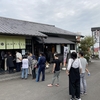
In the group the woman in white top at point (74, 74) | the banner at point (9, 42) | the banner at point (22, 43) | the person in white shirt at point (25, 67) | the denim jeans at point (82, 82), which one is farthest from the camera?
the banner at point (22, 43)

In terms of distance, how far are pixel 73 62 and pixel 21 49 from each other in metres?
7.26

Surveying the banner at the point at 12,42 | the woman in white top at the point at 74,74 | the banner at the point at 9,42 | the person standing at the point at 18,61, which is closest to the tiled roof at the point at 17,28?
the banner at the point at 12,42

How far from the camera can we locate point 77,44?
791 inches

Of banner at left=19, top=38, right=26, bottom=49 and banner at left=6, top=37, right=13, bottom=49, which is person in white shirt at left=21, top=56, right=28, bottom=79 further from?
banner at left=19, top=38, right=26, bottom=49

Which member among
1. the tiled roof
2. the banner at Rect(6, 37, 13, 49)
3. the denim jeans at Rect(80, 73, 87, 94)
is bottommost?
the denim jeans at Rect(80, 73, 87, 94)

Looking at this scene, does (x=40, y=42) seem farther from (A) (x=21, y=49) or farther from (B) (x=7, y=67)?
(B) (x=7, y=67)

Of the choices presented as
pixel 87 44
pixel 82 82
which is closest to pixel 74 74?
pixel 82 82

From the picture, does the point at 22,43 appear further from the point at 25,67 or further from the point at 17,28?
the point at 25,67

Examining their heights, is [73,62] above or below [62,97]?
above

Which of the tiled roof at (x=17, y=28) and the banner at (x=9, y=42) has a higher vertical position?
the tiled roof at (x=17, y=28)

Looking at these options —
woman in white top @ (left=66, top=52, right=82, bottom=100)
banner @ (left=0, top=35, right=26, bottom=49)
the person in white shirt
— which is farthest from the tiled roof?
woman in white top @ (left=66, top=52, right=82, bottom=100)

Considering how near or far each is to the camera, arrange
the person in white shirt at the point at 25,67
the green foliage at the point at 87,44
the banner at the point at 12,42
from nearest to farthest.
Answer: the person in white shirt at the point at 25,67, the banner at the point at 12,42, the green foliage at the point at 87,44

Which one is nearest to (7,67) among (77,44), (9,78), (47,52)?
(9,78)

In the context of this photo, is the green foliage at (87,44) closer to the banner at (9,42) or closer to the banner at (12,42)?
the banner at (12,42)
